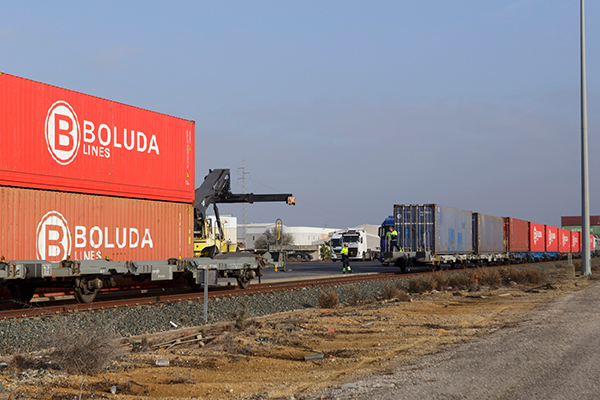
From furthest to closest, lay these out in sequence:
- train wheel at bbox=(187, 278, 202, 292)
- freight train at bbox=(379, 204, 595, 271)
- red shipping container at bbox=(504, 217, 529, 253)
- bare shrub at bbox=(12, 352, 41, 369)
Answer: red shipping container at bbox=(504, 217, 529, 253), freight train at bbox=(379, 204, 595, 271), train wheel at bbox=(187, 278, 202, 292), bare shrub at bbox=(12, 352, 41, 369)

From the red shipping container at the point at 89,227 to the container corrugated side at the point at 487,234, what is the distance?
22842 millimetres

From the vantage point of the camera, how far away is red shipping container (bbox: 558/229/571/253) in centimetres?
5800

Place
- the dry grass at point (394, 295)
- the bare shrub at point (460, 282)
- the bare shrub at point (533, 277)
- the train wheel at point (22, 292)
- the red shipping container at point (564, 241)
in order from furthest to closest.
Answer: the red shipping container at point (564, 241) < the bare shrub at point (533, 277) < the bare shrub at point (460, 282) < the dry grass at point (394, 295) < the train wheel at point (22, 292)

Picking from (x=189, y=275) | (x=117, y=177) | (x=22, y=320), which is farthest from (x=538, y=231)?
(x=22, y=320)

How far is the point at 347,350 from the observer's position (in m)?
8.52

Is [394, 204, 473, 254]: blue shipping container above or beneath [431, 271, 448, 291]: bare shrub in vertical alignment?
above

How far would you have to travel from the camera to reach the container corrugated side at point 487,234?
3500 cm

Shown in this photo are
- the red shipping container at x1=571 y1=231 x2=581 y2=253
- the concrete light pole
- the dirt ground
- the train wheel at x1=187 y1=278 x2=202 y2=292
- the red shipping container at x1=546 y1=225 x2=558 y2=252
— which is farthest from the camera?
the red shipping container at x1=571 y1=231 x2=581 y2=253

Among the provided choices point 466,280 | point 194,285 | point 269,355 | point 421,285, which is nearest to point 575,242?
point 466,280

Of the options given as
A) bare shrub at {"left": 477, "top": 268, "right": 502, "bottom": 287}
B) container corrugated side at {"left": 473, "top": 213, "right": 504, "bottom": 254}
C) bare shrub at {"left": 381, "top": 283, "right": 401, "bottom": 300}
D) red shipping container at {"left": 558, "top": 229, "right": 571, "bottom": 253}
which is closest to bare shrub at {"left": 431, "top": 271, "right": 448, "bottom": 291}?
bare shrub at {"left": 477, "top": 268, "right": 502, "bottom": 287}

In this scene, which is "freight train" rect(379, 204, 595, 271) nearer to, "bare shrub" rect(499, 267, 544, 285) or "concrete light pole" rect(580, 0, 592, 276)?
"bare shrub" rect(499, 267, 544, 285)

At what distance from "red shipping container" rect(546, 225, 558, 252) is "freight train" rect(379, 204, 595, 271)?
9.39m

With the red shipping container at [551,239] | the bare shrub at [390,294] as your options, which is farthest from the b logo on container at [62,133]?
the red shipping container at [551,239]

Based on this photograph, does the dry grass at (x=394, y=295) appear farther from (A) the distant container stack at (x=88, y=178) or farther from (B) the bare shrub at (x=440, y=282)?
(A) the distant container stack at (x=88, y=178)
